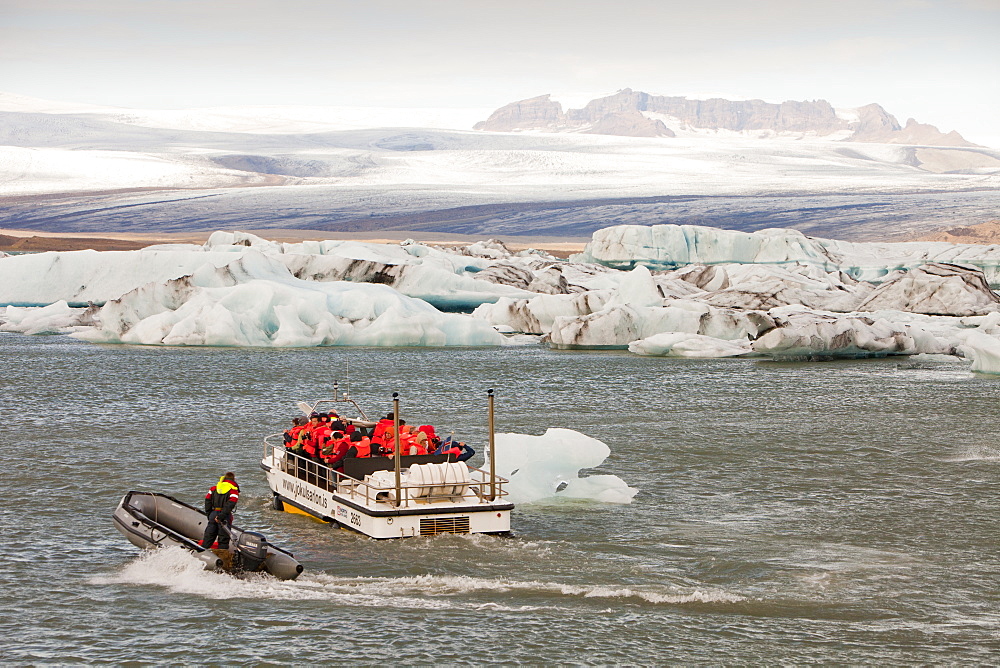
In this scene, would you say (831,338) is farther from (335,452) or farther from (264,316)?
(335,452)

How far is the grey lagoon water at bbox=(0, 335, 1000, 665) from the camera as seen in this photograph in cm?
988

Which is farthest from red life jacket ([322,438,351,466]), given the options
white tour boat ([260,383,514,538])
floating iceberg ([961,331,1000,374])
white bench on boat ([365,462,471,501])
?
floating iceberg ([961,331,1000,374])

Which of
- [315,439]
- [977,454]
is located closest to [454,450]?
[315,439]

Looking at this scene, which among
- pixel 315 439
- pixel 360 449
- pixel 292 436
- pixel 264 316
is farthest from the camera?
pixel 264 316

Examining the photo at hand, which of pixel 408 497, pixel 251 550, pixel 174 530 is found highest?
pixel 408 497

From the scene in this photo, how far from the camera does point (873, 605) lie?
10742mm

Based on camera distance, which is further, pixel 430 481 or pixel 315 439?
pixel 315 439

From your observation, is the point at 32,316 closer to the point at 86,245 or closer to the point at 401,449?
the point at 401,449

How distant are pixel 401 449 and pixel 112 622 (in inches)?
161

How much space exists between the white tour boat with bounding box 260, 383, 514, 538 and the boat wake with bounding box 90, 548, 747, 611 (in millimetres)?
895

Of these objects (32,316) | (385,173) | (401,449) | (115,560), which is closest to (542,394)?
(401,449)

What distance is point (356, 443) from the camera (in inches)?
533

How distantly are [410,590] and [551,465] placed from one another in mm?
4285

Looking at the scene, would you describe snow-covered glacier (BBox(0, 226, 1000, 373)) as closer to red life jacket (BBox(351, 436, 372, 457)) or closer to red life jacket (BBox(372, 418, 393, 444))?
red life jacket (BBox(372, 418, 393, 444))
